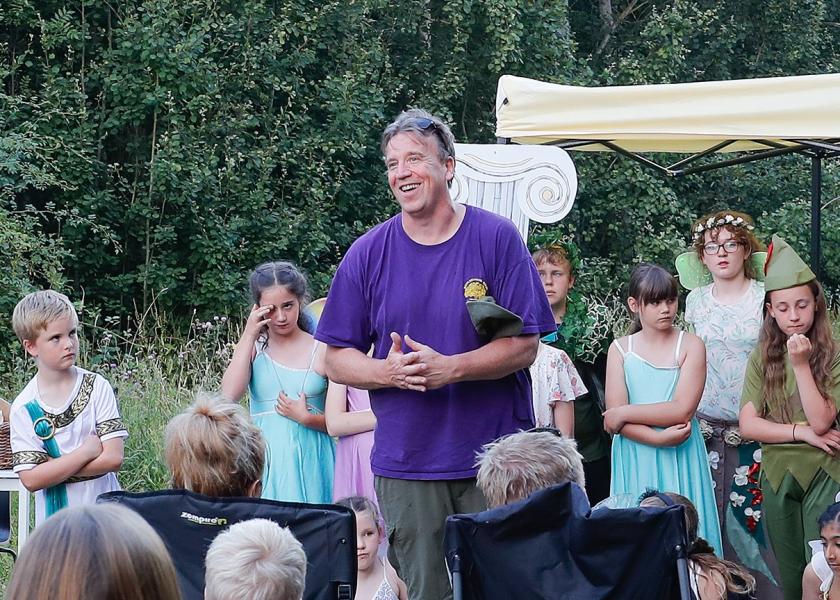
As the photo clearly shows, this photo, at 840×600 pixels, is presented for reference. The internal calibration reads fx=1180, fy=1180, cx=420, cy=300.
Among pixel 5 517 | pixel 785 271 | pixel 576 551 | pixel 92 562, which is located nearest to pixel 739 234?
pixel 785 271

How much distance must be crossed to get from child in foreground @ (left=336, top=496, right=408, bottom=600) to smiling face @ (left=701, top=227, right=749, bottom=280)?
2.12 metres

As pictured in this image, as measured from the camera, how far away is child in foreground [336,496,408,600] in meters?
4.04

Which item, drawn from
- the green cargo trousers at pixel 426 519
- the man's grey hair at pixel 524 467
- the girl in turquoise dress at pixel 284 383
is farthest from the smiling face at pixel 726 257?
the man's grey hair at pixel 524 467

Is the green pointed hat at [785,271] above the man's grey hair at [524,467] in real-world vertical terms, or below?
above

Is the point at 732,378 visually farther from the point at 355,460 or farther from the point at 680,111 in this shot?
the point at 355,460

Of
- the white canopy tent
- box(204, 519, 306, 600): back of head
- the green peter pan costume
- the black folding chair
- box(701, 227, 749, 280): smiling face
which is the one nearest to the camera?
box(204, 519, 306, 600): back of head

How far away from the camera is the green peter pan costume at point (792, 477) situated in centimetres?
441

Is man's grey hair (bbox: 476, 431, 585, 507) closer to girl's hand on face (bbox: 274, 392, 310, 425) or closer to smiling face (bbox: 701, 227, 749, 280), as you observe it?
girl's hand on face (bbox: 274, 392, 310, 425)

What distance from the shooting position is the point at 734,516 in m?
5.26

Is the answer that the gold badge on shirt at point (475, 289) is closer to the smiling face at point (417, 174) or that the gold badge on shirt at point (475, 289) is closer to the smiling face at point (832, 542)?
the smiling face at point (417, 174)

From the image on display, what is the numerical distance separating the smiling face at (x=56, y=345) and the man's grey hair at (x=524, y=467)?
1925mm

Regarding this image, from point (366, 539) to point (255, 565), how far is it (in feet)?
5.68

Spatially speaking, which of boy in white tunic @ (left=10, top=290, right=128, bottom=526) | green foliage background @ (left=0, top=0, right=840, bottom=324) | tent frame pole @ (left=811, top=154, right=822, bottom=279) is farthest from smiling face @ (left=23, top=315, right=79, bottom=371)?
green foliage background @ (left=0, top=0, right=840, bottom=324)

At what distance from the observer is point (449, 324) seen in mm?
3395
